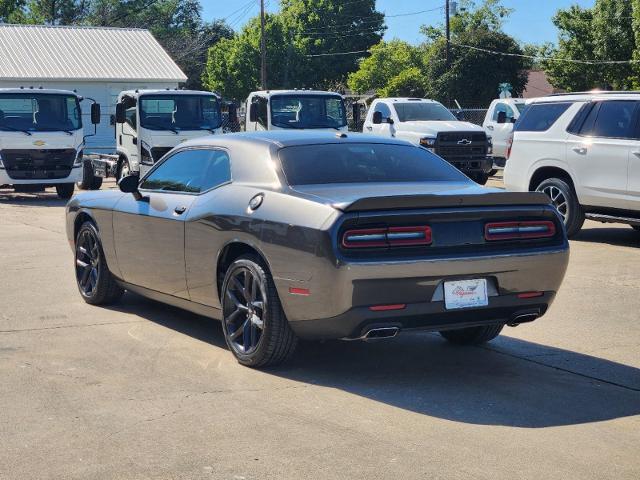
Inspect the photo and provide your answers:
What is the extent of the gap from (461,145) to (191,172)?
634 inches

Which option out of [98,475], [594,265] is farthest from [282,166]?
[594,265]

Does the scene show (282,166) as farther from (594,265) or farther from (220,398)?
(594,265)

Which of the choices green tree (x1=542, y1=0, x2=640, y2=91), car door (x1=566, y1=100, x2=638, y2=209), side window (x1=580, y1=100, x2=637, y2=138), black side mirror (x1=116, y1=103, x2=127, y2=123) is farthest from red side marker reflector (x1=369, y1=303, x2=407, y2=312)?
green tree (x1=542, y1=0, x2=640, y2=91)

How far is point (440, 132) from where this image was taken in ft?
76.6

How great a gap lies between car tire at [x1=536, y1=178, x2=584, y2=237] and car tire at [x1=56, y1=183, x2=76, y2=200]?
11.8 meters

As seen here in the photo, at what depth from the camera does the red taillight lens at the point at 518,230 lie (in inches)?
258

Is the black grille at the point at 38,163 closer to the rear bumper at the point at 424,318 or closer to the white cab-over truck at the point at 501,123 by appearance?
the white cab-over truck at the point at 501,123

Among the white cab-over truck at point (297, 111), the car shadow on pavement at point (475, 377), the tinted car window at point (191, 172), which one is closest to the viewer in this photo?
the car shadow on pavement at point (475, 377)

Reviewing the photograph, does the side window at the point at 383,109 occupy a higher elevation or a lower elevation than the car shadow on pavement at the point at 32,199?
higher

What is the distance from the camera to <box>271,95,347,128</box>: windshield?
21719mm

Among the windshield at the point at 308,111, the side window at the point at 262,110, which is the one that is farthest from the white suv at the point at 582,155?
the side window at the point at 262,110

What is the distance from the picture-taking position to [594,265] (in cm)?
1171

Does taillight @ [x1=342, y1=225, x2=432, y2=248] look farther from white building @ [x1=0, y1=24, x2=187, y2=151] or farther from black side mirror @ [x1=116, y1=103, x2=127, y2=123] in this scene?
white building @ [x1=0, y1=24, x2=187, y2=151]

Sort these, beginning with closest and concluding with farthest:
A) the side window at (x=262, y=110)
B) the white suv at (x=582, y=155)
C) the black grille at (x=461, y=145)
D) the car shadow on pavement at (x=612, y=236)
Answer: the white suv at (x=582, y=155), the car shadow on pavement at (x=612, y=236), the side window at (x=262, y=110), the black grille at (x=461, y=145)
